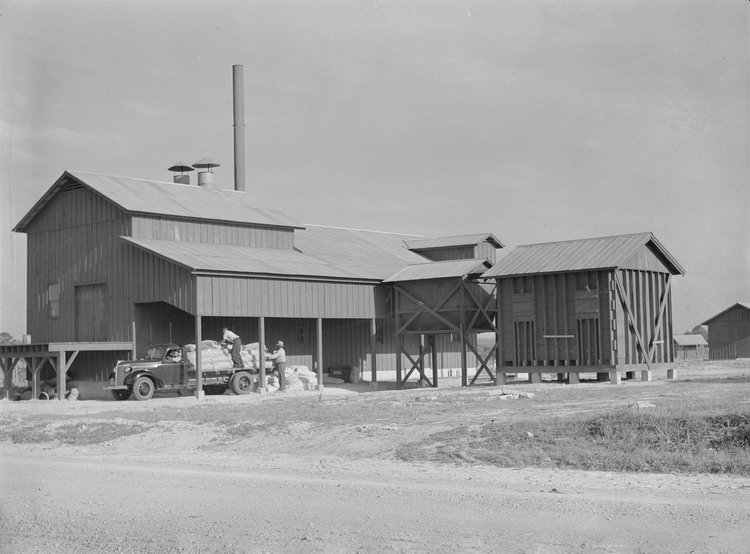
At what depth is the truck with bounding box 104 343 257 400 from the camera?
113 feet

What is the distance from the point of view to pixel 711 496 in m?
13.1

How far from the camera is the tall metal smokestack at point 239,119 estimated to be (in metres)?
58.2

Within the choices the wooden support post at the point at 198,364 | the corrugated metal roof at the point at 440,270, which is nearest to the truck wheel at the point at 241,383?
the wooden support post at the point at 198,364

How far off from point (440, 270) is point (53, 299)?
634 inches

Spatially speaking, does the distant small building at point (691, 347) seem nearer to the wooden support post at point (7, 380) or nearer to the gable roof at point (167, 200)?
the gable roof at point (167, 200)

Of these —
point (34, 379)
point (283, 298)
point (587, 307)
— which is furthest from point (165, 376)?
point (587, 307)

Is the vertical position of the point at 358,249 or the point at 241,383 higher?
the point at 358,249

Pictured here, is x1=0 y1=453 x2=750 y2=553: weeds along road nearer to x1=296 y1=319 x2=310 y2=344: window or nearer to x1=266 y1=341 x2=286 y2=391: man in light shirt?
x1=266 y1=341 x2=286 y2=391: man in light shirt

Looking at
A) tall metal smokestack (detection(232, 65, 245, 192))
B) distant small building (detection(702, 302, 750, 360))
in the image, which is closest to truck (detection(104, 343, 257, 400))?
tall metal smokestack (detection(232, 65, 245, 192))

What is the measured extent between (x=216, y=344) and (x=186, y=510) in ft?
78.4

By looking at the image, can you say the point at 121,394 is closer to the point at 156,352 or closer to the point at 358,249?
the point at 156,352

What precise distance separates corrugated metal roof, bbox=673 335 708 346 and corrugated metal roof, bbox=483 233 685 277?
61427mm

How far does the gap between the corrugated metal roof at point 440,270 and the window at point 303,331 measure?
3.90 m

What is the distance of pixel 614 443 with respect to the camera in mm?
17312
